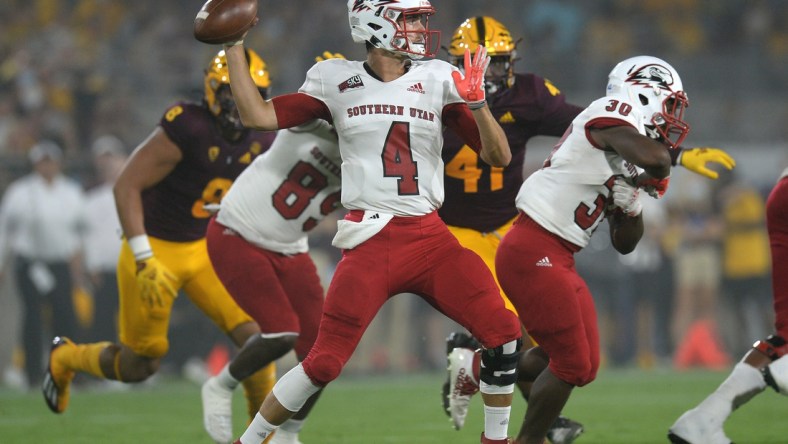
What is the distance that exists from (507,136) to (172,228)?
1.93 m

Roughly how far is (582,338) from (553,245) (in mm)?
426

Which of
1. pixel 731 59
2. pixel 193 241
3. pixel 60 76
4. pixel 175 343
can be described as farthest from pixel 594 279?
pixel 193 241

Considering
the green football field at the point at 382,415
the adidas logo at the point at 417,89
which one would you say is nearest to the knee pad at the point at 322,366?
the adidas logo at the point at 417,89

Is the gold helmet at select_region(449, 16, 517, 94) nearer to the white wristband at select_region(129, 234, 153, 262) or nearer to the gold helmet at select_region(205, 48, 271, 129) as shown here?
the gold helmet at select_region(205, 48, 271, 129)

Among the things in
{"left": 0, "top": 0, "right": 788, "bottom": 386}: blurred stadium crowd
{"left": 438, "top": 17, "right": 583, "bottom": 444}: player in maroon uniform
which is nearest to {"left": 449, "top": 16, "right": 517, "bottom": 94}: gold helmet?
{"left": 438, "top": 17, "right": 583, "bottom": 444}: player in maroon uniform

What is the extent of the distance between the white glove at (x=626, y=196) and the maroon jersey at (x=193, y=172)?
2.21 meters

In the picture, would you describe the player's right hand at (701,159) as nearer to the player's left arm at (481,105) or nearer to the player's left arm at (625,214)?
the player's left arm at (625,214)

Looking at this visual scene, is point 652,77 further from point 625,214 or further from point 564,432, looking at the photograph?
point 564,432

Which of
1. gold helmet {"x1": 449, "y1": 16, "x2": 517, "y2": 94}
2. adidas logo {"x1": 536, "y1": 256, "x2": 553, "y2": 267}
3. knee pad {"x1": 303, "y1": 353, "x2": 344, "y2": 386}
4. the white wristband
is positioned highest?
gold helmet {"x1": 449, "y1": 16, "x2": 517, "y2": 94}

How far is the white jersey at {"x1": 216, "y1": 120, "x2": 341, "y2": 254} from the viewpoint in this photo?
602 cm

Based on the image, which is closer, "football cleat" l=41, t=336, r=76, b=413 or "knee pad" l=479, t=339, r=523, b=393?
"knee pad" l=479, t=339, r=523, b=393

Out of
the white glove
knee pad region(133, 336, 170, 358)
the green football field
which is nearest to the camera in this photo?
the white glove

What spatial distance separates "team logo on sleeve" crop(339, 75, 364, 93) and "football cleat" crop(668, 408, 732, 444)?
2095 millimetres

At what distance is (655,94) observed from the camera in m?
5.27
